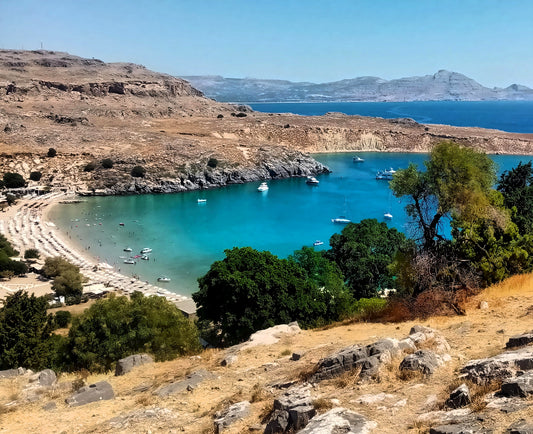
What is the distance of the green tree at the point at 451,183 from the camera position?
1920 centimetres

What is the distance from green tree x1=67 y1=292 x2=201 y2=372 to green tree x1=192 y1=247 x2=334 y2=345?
2676 millimetres

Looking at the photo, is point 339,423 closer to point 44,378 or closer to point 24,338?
point 44,378

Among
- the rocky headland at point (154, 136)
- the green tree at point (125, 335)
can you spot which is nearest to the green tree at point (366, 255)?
the green tree at point (125, 335)

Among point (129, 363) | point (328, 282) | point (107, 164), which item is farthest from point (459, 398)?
point (107, 164)

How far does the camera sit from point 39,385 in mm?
17969

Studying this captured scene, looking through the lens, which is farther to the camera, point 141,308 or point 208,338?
point 208,338

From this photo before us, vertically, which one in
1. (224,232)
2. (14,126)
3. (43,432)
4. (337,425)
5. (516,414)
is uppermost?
(14,126)

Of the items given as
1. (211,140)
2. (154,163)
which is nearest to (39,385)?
(154,163)

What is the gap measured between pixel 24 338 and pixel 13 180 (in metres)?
67.8

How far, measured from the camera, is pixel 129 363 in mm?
19359

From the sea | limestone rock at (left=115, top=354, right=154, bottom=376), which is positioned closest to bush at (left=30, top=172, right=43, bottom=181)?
the sea

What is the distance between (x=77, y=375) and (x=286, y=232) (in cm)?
4802

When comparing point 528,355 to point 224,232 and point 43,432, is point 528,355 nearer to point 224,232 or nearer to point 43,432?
point 43,432

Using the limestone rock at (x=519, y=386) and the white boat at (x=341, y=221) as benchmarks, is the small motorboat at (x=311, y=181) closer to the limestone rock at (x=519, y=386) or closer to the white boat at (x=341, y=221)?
the white boat at (x=341, y=221)
